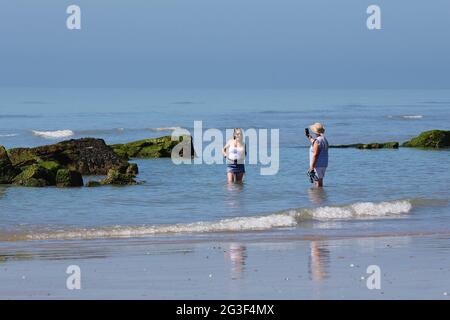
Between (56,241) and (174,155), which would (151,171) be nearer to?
(174,155)

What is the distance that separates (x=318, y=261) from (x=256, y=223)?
503 centimetres

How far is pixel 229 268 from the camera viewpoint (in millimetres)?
12523

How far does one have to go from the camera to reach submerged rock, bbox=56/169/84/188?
966 inches

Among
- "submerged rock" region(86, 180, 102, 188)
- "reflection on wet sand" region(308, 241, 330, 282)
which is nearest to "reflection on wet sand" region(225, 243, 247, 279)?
"reflection on wet sand" region(308, 241, 330, 282)

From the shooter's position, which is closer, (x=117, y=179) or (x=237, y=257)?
(x=237, y=257)

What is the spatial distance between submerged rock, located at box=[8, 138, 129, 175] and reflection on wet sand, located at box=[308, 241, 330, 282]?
1375cm

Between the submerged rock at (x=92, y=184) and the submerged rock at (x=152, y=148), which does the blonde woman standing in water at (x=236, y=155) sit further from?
the submerged rock at (x=152, y=148)

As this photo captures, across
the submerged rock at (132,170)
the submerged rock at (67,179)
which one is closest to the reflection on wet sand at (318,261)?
the submerged rock at (67,179)

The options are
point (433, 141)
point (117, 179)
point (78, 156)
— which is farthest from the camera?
point (433, 141)

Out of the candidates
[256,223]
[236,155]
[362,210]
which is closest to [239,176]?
[236,155]

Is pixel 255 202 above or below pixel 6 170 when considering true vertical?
below

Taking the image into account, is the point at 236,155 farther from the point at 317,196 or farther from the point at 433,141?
the point at 433,141

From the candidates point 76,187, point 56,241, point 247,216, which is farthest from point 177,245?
point 76,187
